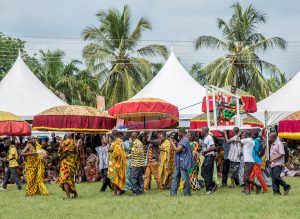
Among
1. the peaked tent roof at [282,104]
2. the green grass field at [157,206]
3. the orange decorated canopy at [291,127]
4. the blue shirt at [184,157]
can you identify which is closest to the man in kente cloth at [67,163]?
the green grass field at [157,206]

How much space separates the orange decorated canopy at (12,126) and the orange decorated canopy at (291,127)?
8947 millimetres

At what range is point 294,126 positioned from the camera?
21.5 meters

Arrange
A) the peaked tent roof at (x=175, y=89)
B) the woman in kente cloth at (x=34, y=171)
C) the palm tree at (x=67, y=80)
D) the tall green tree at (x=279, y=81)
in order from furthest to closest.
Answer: the palm tree at (x=67, y=80), the tall green tree at (x=279, y=81), the peaked tent roof at (x=175, y=89), the woman in kente cloth at (x=34, y=171)

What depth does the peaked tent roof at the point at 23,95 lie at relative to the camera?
26047mm

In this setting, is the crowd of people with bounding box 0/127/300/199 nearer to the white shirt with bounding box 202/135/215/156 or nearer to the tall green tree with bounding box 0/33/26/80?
the white shirt with bounding box 202/135/215/156

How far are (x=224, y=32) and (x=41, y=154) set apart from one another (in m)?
23.0

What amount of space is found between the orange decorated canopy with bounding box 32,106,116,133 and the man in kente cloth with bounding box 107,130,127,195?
501 cm

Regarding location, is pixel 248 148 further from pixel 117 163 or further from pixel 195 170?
pixel 117 163

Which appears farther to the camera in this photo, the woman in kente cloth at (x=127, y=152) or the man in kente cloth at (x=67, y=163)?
the woman in kente cloth at (x=127, y=152)

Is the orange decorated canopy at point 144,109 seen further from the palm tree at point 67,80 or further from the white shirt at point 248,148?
the palm tree at point 67,80

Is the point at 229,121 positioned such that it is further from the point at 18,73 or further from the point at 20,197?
the point at 18,73

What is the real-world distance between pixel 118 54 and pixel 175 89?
368 inches

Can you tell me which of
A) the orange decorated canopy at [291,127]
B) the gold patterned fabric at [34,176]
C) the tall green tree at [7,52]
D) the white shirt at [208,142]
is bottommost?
the gold patterned fabric at [34,176]

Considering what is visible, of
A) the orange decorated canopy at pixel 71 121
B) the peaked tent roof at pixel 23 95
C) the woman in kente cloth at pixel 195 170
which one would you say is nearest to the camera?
the woman in kente cloth at pixel 195 170
